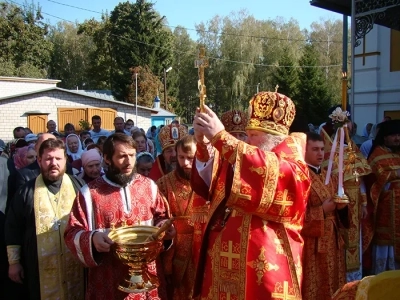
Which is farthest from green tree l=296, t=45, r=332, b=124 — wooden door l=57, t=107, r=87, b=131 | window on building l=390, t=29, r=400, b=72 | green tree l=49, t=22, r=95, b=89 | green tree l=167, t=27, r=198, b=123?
green tree l=49, t=22, r=95, b=89

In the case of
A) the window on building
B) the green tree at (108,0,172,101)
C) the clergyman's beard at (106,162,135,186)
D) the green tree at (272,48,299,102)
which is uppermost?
the green tree at (108,0,172,101)

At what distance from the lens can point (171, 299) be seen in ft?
12.8

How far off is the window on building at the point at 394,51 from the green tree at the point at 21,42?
3698 cm

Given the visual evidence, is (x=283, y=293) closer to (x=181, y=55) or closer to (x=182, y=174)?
(x=182, y=174)

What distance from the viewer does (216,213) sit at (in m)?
2.87

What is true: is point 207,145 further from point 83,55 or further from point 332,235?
point 83,55

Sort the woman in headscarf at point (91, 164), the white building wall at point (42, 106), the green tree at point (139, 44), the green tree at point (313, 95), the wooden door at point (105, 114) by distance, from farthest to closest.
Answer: the green tree at point (139, 44)
the green tree at point (313, 95)
the wooden door at point (105, 114)
the white building wall at point (42, 106)
the woman in headscarf at point (91, 164)

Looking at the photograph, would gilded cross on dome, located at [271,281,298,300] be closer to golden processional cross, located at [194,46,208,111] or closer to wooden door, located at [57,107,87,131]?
golden processional cross, located at [194,46,208,111]

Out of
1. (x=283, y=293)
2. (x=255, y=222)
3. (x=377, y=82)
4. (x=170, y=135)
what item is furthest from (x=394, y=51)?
(x=283, y=293)

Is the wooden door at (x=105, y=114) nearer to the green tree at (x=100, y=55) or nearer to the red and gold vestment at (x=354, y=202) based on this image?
the green tree at (x=100, y=55)

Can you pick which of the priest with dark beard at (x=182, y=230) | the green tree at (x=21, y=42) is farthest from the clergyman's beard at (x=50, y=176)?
the green tree at (x=21, y=42)

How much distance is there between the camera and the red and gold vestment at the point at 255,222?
8.14 ft

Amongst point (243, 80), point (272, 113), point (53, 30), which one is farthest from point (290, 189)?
point (53, 30)

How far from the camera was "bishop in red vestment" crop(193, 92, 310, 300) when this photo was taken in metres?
2.48
